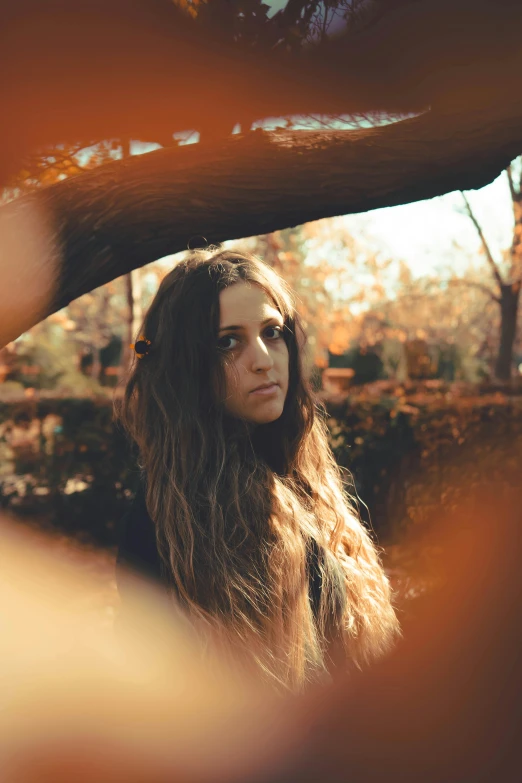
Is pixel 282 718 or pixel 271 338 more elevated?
pixel 271 338

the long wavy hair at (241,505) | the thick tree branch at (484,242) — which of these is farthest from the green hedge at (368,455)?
the thick tree branch at (484,242)

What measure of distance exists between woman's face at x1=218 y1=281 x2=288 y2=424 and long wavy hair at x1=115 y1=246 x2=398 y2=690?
0.03m

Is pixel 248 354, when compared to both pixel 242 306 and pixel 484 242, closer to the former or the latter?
pixel 242 306

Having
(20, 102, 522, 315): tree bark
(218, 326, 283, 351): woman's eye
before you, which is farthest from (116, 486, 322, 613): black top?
(20, 102, 522, 315): tree bark

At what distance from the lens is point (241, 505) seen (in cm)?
162

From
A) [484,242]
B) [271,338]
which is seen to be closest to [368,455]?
[271,338]

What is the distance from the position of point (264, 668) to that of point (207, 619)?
7.2 inches

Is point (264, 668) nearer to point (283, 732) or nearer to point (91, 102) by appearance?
point (283, 732)

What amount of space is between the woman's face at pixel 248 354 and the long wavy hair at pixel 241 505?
0.10ft

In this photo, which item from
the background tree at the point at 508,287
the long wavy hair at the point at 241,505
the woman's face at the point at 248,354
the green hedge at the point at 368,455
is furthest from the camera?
the background tree at the point at 508,287

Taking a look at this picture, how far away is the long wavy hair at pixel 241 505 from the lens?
152 centimetres

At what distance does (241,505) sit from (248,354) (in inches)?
16.4

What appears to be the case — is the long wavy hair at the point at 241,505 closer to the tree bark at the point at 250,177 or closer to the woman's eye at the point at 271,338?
the woman's eye at the point at 271,338

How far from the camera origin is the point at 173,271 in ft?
6.02
